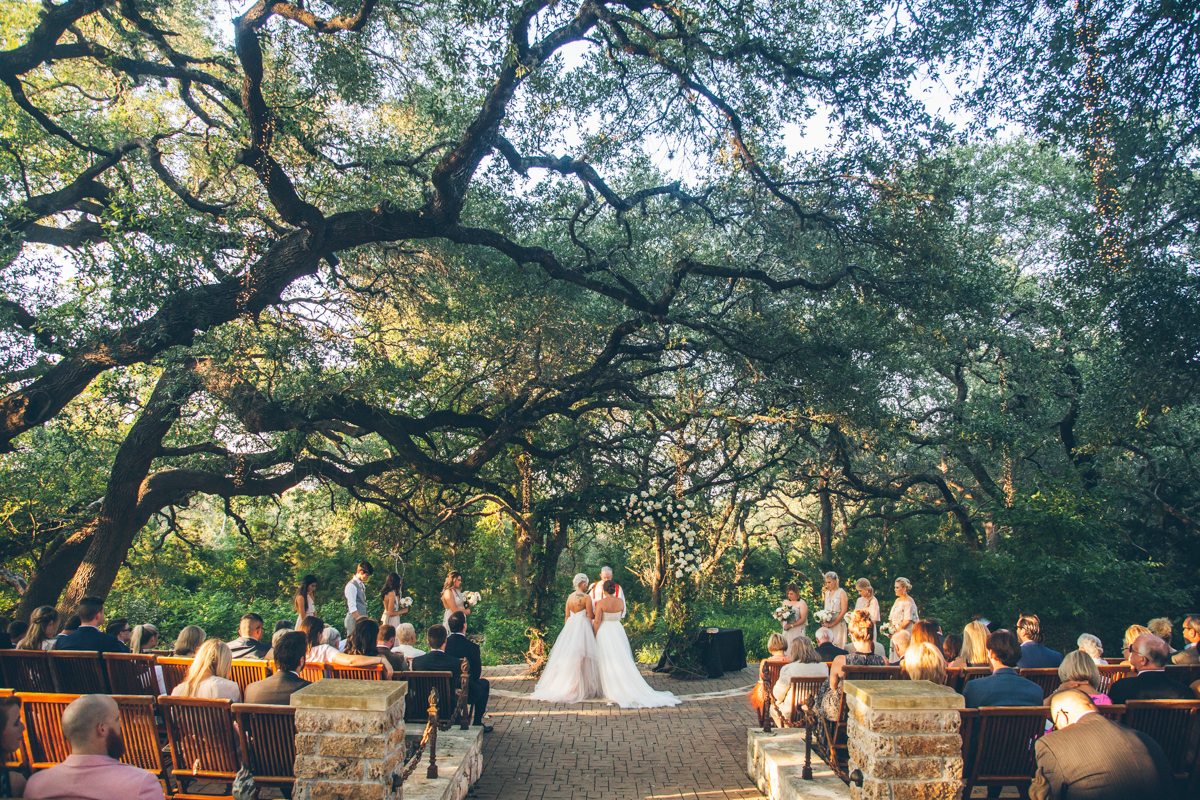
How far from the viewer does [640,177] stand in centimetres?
1235

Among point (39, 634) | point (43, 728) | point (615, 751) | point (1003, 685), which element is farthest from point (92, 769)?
point (1003, 685)

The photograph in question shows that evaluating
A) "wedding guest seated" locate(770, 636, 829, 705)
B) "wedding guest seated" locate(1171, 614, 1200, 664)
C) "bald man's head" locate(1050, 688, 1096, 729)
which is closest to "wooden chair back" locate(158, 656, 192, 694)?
"wedding guest seated" locate(770, 636, 829, 705)

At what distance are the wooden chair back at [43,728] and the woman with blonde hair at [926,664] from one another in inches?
221

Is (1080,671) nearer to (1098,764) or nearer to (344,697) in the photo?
(1098,764)

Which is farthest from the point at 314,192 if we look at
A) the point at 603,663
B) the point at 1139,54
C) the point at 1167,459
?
the point at 1167,459

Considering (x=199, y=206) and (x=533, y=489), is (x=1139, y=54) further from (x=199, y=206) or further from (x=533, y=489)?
(x=533, y=489)

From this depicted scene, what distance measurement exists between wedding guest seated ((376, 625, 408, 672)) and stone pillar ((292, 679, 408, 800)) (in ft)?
6.67

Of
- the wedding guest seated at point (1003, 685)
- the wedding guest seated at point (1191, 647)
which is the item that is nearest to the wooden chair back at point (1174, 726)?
the wedding guest seated at point (1003, 685)

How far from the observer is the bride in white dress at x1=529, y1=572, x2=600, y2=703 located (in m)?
9.09

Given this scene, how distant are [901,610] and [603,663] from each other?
3.84m

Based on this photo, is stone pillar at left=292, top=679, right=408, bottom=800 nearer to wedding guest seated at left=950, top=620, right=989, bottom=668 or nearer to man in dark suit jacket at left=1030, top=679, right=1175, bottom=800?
→ man in dark suit jacket at left=1030, top=679, right=1175, bottom=800

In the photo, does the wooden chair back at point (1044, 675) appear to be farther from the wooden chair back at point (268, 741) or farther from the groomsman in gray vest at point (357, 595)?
the groomsman in gray vest at point (357, 595)

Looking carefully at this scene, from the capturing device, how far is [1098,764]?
326 cm

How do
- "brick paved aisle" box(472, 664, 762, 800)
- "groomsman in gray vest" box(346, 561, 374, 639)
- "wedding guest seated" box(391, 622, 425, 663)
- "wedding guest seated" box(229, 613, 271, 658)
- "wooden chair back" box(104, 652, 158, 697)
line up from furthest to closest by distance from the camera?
"groomsman in gray vest" box(346, 561, 374, 639)
"wedding guest seated" box(391, 622, 425, 663)
"wedding guest seated" box(229, 613, 271, 658)
"brick paved aisle" box(472, 664, 762, 800)
"wooden chair back" box(104, 652, 158, 697)
